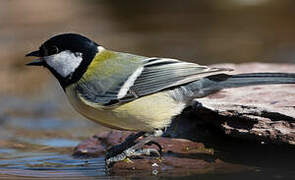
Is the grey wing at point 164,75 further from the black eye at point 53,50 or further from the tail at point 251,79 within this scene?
the black eye at point 53,50

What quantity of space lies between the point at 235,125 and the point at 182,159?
49cm

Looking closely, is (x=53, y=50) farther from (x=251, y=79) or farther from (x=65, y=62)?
(x=251, y=79)

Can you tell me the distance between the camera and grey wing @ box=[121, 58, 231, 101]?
416 cm

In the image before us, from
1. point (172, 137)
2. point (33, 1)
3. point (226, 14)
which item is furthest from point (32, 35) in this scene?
point (172, 137)

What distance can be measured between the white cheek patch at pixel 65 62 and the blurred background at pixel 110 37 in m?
1.08

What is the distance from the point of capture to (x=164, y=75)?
429 centimetres

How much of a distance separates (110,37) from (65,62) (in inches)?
224

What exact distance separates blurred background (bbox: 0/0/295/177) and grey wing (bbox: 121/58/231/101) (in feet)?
4.12

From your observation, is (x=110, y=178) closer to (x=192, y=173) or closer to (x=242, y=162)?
(x=192, y=173)

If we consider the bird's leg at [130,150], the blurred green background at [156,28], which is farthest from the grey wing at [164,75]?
the blurred green background at [156,28]

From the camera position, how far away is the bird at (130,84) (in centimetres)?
415

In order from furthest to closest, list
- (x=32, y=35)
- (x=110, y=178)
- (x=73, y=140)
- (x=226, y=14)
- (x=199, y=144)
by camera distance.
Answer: (x=226, y=14) → (x=32, y=35) → (x=73, y=140) → (x=199, y=144) → (x=110, y=178)

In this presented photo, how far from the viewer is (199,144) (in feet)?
14.6

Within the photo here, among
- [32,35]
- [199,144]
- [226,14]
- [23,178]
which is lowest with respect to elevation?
[23,178]
